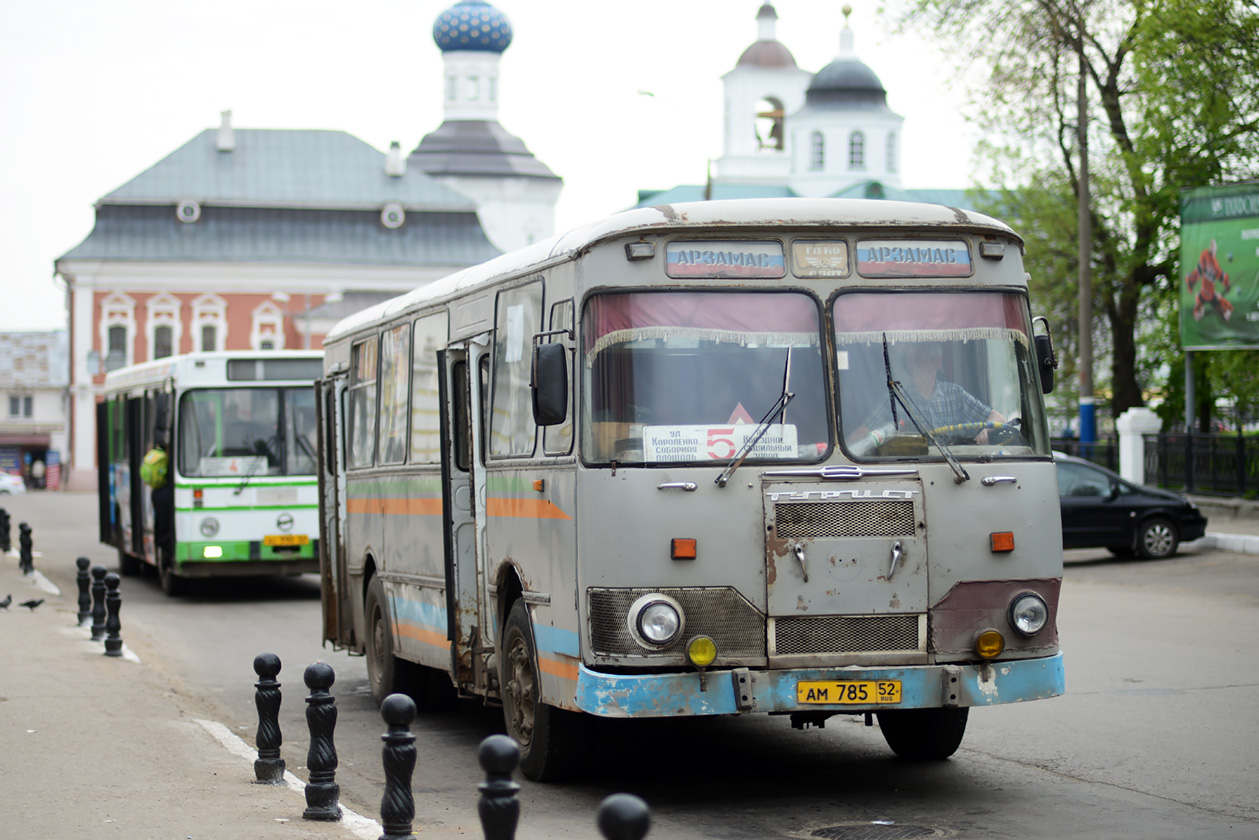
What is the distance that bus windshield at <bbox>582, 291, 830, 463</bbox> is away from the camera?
8305 millimetres

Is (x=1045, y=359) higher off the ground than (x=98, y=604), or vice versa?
(x=1045, y=359)

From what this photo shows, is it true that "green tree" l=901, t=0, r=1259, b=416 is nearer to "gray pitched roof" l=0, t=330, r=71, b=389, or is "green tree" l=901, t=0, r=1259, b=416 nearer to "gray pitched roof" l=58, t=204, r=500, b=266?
"gray pitched roof" l=58, t=204, r=500, b=266

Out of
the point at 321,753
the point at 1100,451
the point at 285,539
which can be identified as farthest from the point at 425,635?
the point at 1100,451

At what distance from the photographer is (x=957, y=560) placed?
839 cm

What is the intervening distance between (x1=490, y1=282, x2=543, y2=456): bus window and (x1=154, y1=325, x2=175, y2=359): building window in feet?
255

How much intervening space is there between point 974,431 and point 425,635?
449cm

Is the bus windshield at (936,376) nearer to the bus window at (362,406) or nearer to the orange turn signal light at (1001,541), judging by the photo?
the orange turn signal light at (1001,541)

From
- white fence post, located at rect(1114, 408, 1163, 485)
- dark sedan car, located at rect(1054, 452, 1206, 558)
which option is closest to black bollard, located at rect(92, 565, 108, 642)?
dark sedan car, located at rect(1054, 452, 1206, 558)

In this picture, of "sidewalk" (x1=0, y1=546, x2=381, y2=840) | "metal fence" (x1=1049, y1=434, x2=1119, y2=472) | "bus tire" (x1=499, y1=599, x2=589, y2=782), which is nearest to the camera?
"sidewalk" (x1=0, y1=546, x2=381, y2=840)

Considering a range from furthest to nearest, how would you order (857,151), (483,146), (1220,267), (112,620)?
(857,151)
(483,146)
(1220,267)
(112,620)

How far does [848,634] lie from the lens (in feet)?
27.2

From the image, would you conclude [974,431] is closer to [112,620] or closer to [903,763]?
[903,763]

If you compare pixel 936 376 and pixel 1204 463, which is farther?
pixel 1204 463

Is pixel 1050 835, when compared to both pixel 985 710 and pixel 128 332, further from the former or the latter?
pixel 128 332
